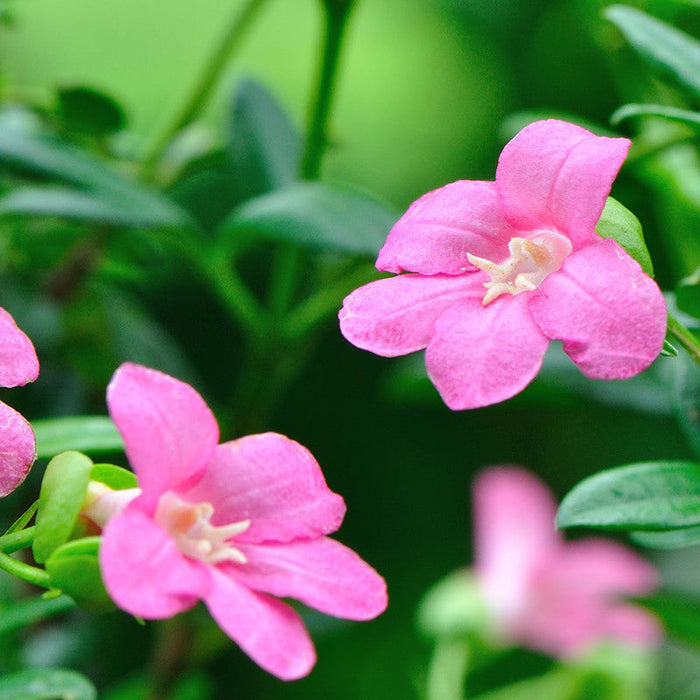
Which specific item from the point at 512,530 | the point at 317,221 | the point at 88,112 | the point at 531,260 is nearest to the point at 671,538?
the point at 531,260

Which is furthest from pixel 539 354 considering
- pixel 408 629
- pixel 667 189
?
pixel 408 629

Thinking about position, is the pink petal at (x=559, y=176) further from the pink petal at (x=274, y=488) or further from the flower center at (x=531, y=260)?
the pink petal at (x=274, y=488)

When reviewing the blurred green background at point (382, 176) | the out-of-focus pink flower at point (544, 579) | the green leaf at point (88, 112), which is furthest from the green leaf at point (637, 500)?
the blurred green background at point (382, 176)

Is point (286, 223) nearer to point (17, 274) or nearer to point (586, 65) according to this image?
point (17, 274)

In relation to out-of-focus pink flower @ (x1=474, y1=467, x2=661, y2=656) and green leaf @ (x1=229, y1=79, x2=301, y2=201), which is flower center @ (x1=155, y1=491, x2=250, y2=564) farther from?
out-of-focus pink flower @ (x1=474, y1=467, x2=661, y2=656)

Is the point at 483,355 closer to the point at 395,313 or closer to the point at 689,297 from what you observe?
the point at 395,313
